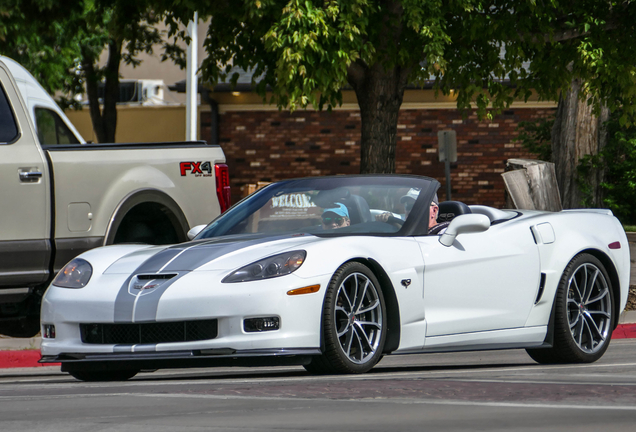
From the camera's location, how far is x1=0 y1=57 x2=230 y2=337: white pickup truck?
7.57 meters

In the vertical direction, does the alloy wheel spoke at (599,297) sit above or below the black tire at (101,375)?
above

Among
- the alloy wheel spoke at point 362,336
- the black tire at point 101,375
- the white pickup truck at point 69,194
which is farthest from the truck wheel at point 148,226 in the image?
the alloy wheel spoke at point 362,336

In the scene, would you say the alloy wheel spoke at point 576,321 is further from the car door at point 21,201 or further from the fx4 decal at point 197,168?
the car door at point 21,201

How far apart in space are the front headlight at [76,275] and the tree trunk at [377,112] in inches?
288

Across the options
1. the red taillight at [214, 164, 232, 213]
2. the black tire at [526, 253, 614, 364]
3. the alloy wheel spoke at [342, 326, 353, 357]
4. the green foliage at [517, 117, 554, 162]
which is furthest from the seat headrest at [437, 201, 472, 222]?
the green foliage at [517, 117, 554, 162]

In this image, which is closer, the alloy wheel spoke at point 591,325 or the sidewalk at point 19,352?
the alloy wheel spoke at point 591,325

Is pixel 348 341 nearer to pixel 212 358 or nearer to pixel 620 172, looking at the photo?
pixel 212 358

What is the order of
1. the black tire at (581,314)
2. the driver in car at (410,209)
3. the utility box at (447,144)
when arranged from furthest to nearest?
the utility box at (447,144) → the black tire at (581,314) → the driver in car at (410,209)

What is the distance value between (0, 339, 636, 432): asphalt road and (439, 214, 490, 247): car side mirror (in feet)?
2.71

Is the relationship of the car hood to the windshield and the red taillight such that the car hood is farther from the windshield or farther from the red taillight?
the red taillight

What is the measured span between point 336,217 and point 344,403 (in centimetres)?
225

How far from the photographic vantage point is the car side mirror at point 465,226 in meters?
6.19

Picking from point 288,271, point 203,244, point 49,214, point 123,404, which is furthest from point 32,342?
point 123,404

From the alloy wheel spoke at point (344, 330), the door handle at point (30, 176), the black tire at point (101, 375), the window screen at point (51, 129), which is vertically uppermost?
the window screen at point (51, 129)
